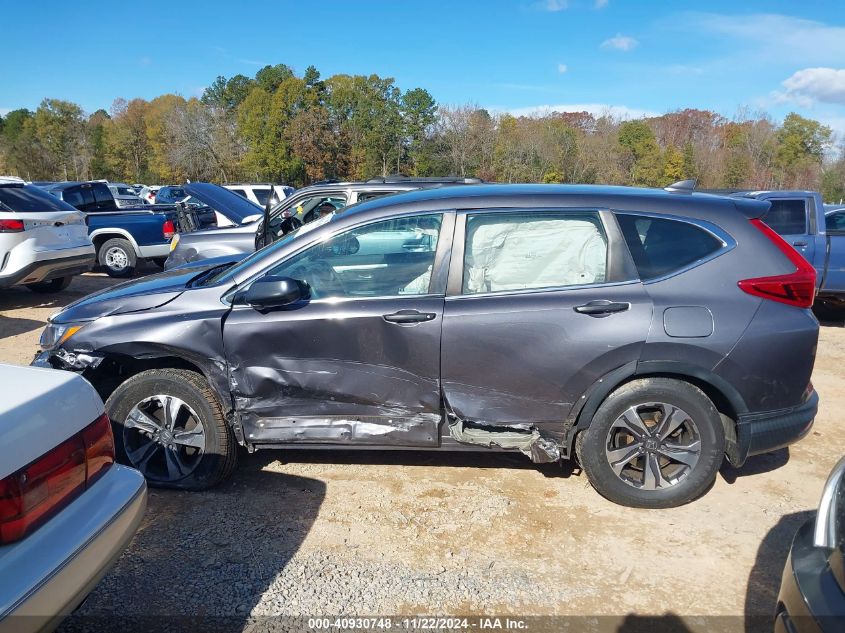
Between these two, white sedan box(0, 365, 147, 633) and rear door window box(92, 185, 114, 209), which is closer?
white sedan box(0, 365, 147, 633)

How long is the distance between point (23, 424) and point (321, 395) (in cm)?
170

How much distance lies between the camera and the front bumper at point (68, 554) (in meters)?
1.78

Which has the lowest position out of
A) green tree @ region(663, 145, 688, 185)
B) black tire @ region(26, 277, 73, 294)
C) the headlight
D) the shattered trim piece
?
black tire @ region(26, 277, 73, 294)

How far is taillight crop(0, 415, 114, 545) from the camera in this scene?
73.2 inches

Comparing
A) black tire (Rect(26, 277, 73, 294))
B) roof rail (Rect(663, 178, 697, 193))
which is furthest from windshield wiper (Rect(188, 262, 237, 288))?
black tire (Rect(26, 277, 73, 294))

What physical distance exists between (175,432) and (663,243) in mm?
3051

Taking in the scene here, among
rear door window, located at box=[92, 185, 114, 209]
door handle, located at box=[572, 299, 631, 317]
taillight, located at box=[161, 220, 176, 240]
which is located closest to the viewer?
door handle, located at box=[572, 299, 631, 317]

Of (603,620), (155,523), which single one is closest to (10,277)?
(155,523)

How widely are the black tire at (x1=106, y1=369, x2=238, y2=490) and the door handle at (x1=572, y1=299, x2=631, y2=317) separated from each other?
2176mm

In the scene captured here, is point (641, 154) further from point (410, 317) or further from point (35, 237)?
point (410, 317)

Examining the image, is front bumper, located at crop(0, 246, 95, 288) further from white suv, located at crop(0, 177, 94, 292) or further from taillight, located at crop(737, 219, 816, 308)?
taillight, located at crop(737, 219, 816, 308)

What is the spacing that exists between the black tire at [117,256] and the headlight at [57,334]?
8.50 meters

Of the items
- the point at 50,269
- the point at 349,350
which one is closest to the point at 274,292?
the point at 349,350

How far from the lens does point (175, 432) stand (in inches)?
141
